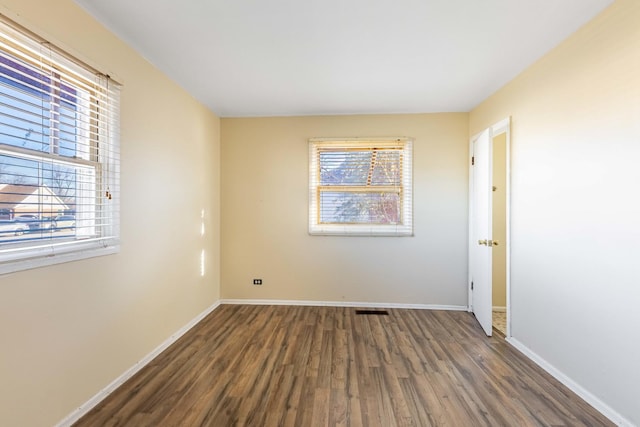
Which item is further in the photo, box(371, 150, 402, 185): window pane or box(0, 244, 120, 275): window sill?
box(371, 150, 402, 185): window pane

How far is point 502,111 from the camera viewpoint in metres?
2.88

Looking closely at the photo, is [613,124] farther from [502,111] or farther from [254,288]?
[254,288]

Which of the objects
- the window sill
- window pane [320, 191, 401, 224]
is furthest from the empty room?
window pane [320, 191, 401, 224]

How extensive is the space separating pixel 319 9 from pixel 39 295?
2363mm

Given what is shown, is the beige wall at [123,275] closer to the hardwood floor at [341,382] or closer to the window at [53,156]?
the window at [53,156]

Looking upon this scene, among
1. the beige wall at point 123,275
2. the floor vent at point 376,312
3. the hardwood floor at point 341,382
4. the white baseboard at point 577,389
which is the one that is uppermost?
the beige wall at point 123,275

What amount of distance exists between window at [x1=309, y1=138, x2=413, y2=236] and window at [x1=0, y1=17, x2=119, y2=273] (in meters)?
2.29

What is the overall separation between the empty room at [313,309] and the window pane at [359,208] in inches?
23.2

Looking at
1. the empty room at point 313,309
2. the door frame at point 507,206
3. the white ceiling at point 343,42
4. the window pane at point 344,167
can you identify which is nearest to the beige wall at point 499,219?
the empty room at point 313,309

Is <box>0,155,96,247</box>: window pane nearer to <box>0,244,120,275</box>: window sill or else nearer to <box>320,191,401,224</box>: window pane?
<box>0,244,120,275</box>: window sill

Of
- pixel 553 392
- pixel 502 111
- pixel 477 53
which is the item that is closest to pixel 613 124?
pixel 477 53

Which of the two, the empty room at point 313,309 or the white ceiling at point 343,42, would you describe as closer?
the empty room at point 313,309

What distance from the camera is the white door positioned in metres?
2.92

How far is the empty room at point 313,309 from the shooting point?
1588 mm
